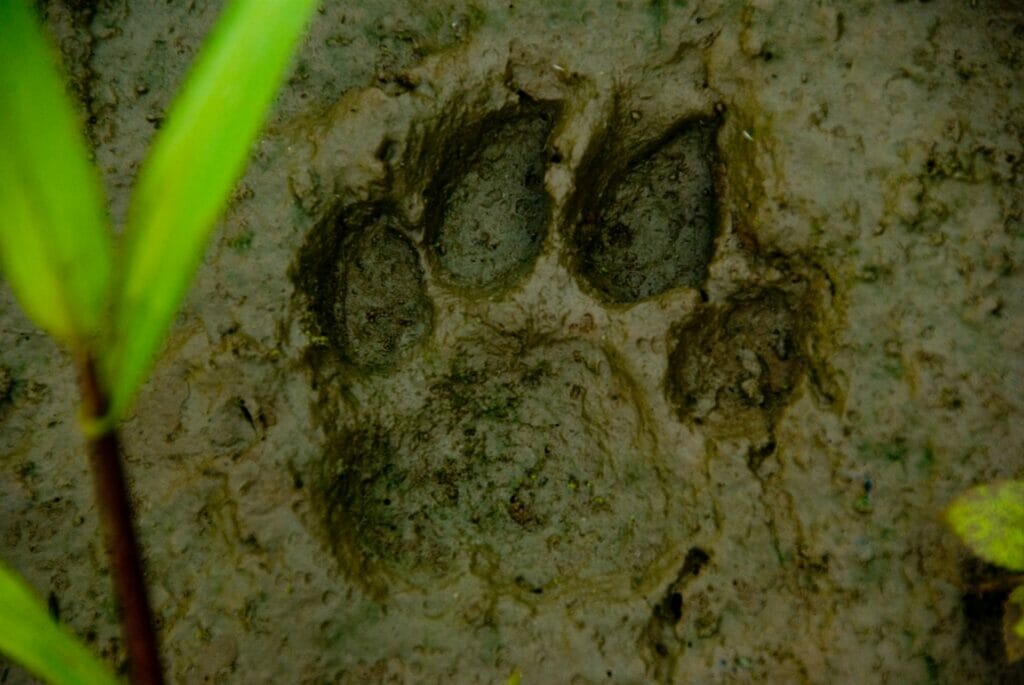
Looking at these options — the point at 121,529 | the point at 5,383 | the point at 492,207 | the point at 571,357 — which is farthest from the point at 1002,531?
the point at 5,383

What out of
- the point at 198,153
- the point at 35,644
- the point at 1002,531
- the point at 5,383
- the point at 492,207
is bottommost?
the point at 5,383

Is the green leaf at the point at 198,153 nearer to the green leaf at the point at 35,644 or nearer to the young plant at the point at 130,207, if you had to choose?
the young plant at the point at 130,207

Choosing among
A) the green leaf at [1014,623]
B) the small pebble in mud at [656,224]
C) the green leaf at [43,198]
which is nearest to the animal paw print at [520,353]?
the small pebble in mud at [656,224]

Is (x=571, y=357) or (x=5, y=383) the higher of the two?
(x=571, y=357)

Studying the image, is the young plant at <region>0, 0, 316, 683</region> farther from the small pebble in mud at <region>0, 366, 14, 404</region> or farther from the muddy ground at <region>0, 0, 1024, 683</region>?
the small pebble in mud at <region>0, 366, 14, 404</region>

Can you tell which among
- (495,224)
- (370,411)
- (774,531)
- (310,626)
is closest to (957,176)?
(774,531)

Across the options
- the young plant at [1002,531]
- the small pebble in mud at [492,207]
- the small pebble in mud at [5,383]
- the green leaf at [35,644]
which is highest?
the small pebble in mud at [492,207]

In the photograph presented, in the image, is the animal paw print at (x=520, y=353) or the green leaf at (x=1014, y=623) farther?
the animal paw print at (x=520, y=353)

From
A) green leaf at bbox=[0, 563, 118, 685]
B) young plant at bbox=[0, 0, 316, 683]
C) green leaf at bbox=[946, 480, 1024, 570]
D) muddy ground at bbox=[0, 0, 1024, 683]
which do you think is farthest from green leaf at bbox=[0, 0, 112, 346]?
green leaf at bbox=[946, 480, 1024, 570]

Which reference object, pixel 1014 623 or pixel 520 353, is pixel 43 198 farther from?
pixel 1014 623
